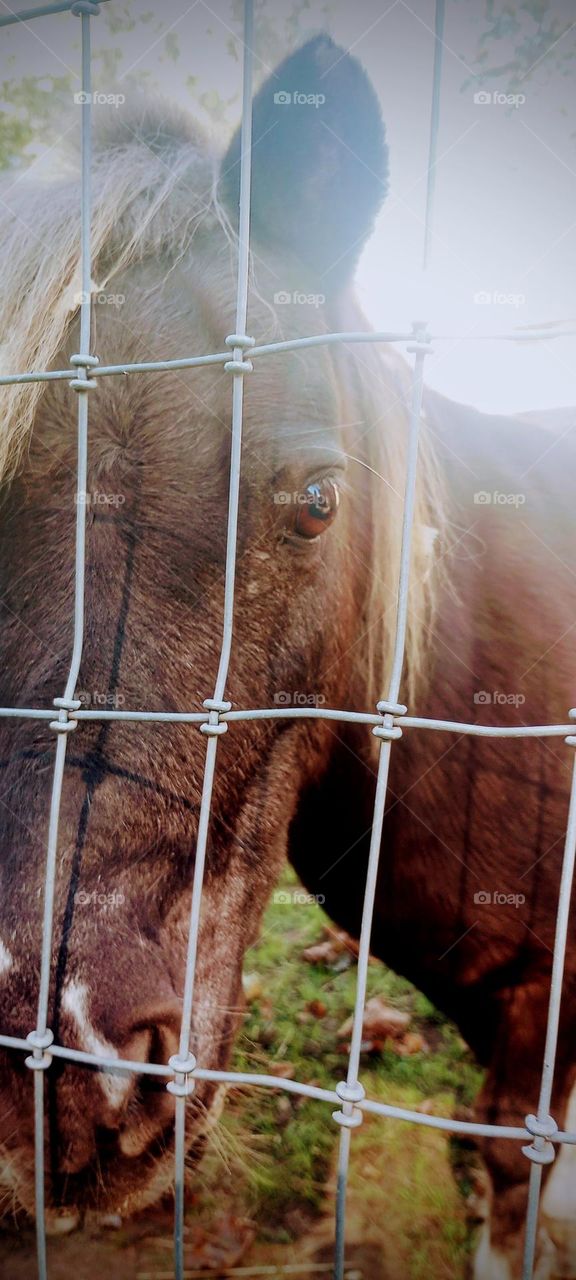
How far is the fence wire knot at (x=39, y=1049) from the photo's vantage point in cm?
99

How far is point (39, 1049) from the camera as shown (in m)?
1.00

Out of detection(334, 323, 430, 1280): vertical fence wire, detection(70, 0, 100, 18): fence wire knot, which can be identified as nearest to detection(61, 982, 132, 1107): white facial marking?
detection(334, 323, 430, 1280): vertical fence wire

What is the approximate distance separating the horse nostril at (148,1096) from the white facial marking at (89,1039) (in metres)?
0.03

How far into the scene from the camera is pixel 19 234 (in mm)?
1440

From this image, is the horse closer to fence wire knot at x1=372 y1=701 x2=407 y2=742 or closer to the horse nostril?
the horse nostril

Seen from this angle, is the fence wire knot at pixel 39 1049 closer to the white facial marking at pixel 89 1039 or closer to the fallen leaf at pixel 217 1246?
the white facial marking at pixel 89 1039

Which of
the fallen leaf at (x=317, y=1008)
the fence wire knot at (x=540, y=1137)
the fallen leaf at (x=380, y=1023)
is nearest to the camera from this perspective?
the fence wire knot at (x=540, y=1137)

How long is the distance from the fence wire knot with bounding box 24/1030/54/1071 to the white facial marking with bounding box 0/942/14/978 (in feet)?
0.33

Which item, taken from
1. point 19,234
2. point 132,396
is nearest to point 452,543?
point 132,396

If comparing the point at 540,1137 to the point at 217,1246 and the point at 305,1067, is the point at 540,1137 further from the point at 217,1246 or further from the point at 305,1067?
the point at 305,1067

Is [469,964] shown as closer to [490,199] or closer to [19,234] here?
[490,199]

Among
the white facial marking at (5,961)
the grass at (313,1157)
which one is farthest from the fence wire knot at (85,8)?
the grass at (313,1157)

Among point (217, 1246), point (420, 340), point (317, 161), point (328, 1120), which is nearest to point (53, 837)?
point (420, 340)

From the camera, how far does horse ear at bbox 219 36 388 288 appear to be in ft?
4.26
